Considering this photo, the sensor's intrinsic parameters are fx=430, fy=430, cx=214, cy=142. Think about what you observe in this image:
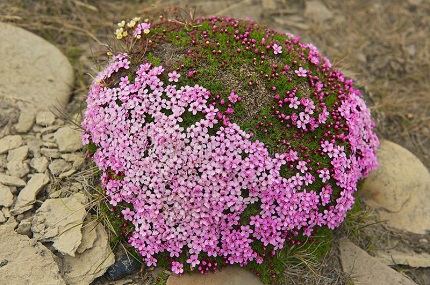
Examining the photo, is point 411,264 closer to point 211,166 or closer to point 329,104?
point 329,104

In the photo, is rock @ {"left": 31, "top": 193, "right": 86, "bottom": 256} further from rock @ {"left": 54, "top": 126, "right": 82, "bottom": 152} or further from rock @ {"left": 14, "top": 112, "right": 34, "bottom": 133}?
rock @ {"left": 14, "top": 112, "right": 34, "bottom": 133}

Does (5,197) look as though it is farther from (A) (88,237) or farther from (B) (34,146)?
(A) (88,237)

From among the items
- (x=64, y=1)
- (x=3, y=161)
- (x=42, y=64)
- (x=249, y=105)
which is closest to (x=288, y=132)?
(x=249, y=105)

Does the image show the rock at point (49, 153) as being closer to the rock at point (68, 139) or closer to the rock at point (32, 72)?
the rock at point (68, 139)

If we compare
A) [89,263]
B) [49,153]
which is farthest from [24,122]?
[89,263]

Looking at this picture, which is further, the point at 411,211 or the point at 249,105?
the point at 411,211

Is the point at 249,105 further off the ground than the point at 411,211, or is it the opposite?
the point at 249,105

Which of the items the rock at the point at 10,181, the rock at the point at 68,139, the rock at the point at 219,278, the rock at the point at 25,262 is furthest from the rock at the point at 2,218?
the rock at the point at 219,278

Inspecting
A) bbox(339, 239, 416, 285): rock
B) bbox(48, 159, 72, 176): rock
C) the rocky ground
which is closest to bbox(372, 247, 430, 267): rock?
the rocky ground
